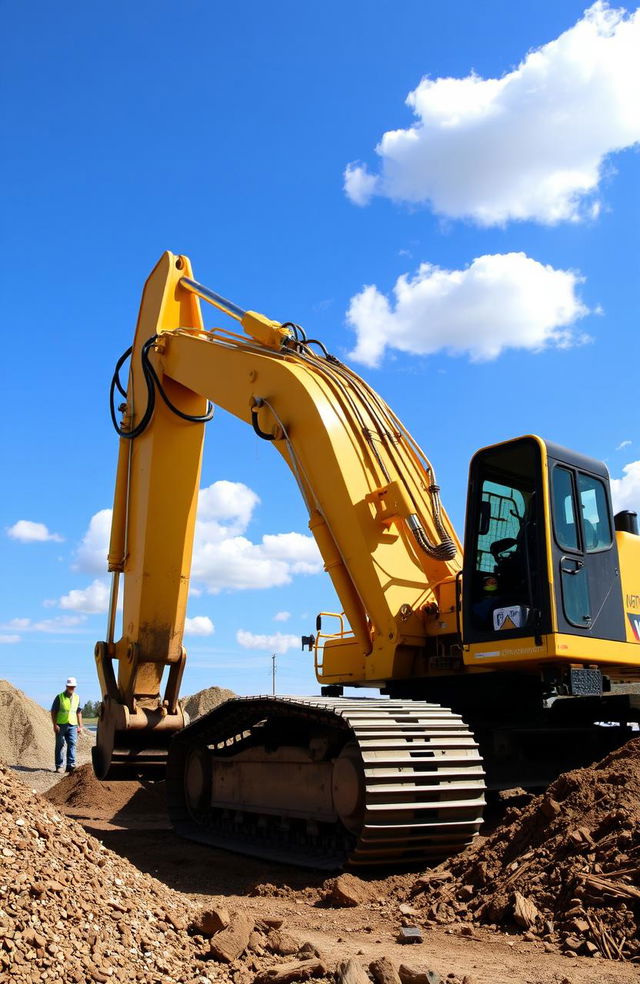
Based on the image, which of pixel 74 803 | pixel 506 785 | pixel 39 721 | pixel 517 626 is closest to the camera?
pixel 517 626

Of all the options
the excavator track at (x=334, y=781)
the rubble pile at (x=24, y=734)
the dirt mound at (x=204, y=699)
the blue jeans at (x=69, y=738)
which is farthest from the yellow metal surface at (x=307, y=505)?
the dirt mound at (x=204, y=699)

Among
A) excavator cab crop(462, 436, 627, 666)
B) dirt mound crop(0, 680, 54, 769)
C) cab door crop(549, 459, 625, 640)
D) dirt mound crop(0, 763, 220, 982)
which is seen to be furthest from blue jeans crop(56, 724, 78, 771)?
dirt mound crop(0, 763, 220, 982)

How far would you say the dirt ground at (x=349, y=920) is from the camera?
411 centimetres

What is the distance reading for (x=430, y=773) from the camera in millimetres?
5938

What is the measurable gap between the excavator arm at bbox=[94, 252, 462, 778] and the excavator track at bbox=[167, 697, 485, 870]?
31.3 inches

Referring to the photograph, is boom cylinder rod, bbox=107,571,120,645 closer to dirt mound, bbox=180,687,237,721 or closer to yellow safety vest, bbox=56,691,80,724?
yellow safety vest, bbox=56,691,80,724

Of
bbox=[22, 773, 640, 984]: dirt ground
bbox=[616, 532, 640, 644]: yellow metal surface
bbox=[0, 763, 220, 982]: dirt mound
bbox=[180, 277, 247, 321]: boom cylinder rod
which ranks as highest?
bbox=[180, 277, 247, 321]: boom cylinder rod

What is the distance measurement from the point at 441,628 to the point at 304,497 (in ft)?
5.60

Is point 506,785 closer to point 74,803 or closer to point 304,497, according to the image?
point 304,497

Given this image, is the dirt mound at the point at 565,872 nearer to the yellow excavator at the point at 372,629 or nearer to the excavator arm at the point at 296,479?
the yellow excavator at the point at 372,629

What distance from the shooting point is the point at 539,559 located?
6602 millimetres

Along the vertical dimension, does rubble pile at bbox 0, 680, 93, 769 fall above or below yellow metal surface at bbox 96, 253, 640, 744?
below

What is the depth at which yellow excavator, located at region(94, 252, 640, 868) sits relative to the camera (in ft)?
20.5

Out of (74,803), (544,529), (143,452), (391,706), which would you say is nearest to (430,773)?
(391,706)
